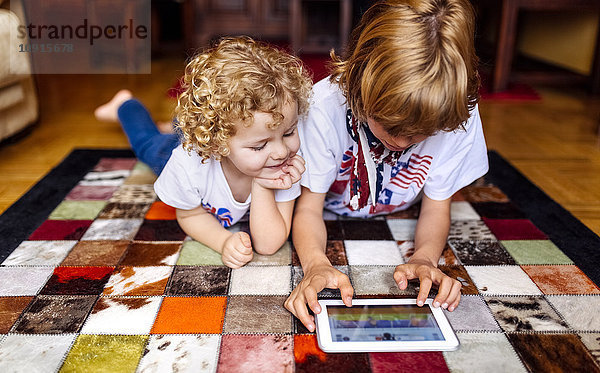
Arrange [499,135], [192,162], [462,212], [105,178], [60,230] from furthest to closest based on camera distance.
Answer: [499,135] → [105,178] → [462,212] → [60,230] → [192,162]

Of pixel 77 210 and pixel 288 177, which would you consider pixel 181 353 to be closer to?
pixel 288 177

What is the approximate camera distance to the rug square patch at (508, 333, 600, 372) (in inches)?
23.2

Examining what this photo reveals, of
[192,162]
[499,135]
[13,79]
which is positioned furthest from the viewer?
[499,135]

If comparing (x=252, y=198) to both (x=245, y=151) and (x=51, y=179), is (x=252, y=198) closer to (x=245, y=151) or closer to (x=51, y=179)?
(x=245, y=151)

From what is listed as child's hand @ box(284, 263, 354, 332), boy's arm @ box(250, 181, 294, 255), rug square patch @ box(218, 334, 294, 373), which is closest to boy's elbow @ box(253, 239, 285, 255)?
boy's arm @ box(250, 181, 294, 255)

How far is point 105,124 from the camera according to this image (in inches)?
64.0

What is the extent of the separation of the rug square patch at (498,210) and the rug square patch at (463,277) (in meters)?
0.24

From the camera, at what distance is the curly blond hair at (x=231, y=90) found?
2.27 feet

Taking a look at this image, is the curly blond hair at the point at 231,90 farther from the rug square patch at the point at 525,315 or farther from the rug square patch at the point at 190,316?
the rug square patch at the point at 525,315

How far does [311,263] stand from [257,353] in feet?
0.63

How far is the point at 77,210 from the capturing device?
39.6 inches

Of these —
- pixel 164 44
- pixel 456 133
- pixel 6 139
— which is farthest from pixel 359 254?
pixel 164 44

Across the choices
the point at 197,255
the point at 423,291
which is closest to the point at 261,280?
the point at 197,255

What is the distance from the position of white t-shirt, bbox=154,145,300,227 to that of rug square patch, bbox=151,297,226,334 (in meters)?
0.18
